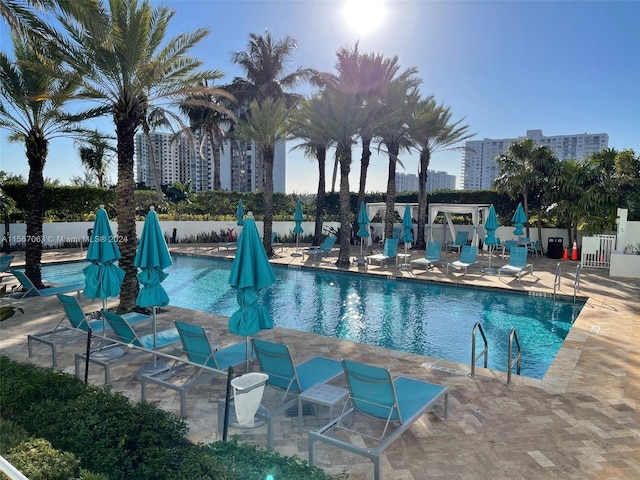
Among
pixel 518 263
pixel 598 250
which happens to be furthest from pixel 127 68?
pixel 598 250

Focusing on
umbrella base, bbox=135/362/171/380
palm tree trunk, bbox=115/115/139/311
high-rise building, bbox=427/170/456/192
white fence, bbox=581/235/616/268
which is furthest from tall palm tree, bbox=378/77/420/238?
high-rise building, bbox=427/170/456/192

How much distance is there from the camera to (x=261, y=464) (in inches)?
134

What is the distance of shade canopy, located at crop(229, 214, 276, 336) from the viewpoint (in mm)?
5992

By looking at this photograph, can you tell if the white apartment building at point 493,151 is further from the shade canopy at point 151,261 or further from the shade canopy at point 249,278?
the shade canopy at point 249,278

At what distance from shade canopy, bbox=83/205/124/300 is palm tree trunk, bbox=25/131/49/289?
4925 mm

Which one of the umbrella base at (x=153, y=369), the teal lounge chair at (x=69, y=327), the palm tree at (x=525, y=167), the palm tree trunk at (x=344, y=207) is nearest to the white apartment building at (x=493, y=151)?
the palm tree at (x=525, y=167)

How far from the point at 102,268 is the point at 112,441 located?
4662 mm

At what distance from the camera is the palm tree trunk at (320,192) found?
2359 centimetres

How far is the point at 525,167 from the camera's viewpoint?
20.6 metres

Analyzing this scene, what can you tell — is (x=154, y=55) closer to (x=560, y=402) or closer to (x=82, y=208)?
(x=560, y=402)

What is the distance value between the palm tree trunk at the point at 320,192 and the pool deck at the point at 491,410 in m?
14.7

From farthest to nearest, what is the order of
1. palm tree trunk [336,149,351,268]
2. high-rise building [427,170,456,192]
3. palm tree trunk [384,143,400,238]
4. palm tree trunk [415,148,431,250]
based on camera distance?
1. high-rise building [427,170,456,192]
2. palm tree trunk [415,148,431,250]
3. palm tree trunk [384,143,400,238]
4. palm tree trunk [336,149,351,268]

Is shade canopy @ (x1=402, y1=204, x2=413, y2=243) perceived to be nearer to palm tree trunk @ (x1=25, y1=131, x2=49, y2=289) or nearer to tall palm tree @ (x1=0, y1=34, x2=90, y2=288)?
tall palm tree @ (x1=0, y1=34, x2=90, y2=288)

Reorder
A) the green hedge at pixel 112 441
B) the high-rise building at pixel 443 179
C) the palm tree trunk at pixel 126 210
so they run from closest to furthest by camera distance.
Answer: the green hedge at pixel 112 441 → the palm tree trunk at pixel 126 210 → the high-rise building at pixel 443 179
